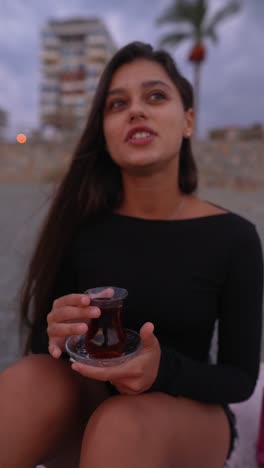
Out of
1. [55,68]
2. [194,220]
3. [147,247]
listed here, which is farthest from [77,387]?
[55,68]

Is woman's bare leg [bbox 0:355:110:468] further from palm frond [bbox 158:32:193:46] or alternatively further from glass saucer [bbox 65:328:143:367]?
palm frond [bbox 158:32:193:46]

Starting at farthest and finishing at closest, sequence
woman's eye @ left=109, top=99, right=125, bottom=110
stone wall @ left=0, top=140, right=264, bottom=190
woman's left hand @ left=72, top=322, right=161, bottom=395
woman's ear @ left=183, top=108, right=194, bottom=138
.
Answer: stone wall @ left=0, top=140, right=264, bottom=190 → woman's ear @ left=183, top=108, right=194, bottom=138 → woman's eye @ left=109, top=99, right=125, bottom=110 → woman's left hand @ left=72, top=322, right=161, bottom=395

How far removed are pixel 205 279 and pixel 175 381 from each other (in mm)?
363

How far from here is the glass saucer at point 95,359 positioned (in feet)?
3.49

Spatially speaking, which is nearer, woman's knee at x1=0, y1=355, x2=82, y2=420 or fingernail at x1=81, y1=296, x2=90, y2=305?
fingernail at x1=81, y1=296, x2=90, y2=305

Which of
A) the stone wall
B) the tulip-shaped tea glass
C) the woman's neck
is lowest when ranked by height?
the tulip-shaped tea glass

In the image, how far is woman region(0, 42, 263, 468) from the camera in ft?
3.81

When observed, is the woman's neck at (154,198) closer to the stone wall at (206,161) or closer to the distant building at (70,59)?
the stone wall at (206,161)

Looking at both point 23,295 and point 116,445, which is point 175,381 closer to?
point 116,445

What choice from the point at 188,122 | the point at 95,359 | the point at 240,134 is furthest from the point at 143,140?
the point at 240,134

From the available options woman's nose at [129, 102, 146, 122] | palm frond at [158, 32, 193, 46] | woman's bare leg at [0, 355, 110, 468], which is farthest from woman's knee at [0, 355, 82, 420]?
palm frond at [158, 32, 193, 46]

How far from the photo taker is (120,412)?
3.76ft

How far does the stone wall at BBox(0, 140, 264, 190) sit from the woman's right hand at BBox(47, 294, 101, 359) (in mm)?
15559

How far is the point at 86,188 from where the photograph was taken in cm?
182
